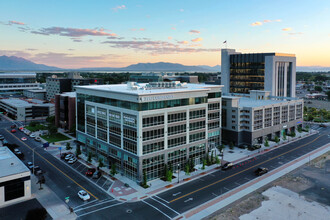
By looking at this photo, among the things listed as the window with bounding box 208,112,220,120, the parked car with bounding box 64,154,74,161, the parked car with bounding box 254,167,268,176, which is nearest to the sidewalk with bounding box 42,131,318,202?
the parked car with bounding box 64,154,74,161

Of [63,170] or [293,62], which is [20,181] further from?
[293,62]

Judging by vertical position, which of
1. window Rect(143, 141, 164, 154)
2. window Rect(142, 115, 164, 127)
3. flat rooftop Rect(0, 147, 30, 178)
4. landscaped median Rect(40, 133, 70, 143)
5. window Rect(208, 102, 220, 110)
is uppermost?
window Rect(208, 102, 220, 110)

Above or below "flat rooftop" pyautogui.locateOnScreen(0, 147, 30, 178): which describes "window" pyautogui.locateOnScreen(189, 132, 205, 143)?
Result: above

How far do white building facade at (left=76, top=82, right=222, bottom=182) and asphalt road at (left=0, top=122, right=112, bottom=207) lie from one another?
31.0 ft

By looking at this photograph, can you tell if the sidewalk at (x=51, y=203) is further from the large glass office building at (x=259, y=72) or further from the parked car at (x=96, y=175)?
the large glass office building at (x=259, y=72)

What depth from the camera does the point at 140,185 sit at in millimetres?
65062

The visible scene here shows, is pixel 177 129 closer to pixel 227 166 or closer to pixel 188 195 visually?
pixel 227 166

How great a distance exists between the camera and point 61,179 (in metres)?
69.2

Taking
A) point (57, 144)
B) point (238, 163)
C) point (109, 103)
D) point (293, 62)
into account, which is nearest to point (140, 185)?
point (109, 103)

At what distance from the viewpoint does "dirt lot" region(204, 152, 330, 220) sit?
52850 mm

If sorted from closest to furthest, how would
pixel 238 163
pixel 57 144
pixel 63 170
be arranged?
pixel 63 170
pixel 238 163
pixel 57 144

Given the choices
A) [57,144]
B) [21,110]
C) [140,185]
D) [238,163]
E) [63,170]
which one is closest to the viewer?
[140,185]

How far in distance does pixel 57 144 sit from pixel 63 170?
2978cm

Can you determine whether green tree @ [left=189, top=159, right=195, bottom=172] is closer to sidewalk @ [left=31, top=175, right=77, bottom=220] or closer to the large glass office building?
sidewalk @ [left=31, top=175, right=77, bottom=220]
